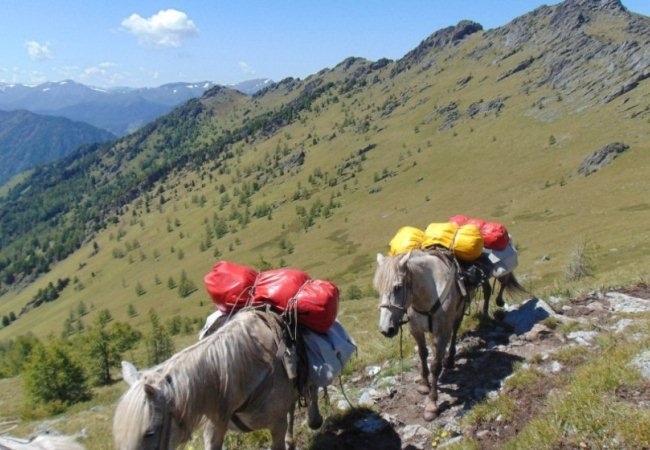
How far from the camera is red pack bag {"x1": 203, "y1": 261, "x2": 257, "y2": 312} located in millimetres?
8000

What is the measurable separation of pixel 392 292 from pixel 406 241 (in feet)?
7.31

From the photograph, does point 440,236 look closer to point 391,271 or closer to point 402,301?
point 391,271

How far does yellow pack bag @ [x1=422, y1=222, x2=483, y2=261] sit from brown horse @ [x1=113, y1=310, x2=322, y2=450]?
451cm

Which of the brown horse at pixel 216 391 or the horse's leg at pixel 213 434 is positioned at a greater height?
the brown horse at pixel 216 391

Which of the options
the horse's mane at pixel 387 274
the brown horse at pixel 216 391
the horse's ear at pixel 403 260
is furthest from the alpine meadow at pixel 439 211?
the horse's ear at pixel 403 260

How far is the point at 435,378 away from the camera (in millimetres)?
8883

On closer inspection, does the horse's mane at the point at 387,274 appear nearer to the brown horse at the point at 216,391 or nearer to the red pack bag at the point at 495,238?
the brown horse at the point at 216,391

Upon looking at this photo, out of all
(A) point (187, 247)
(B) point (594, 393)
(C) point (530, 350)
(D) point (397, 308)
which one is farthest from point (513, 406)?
(A) point (187, 247)

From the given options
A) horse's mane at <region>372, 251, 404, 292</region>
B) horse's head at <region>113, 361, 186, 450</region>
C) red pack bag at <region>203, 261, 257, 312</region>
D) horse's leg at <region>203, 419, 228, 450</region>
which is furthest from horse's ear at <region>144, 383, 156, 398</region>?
horse's mane at <region>372, 251, 404, 292</region>

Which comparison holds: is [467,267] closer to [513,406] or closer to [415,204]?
[513,406]

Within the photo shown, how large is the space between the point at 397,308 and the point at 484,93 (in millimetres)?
199069

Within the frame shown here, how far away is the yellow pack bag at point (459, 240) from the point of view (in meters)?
10.8

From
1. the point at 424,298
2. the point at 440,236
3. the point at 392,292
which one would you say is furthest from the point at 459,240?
the point at 392,292

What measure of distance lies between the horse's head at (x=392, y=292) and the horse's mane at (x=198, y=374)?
2.31 metres
